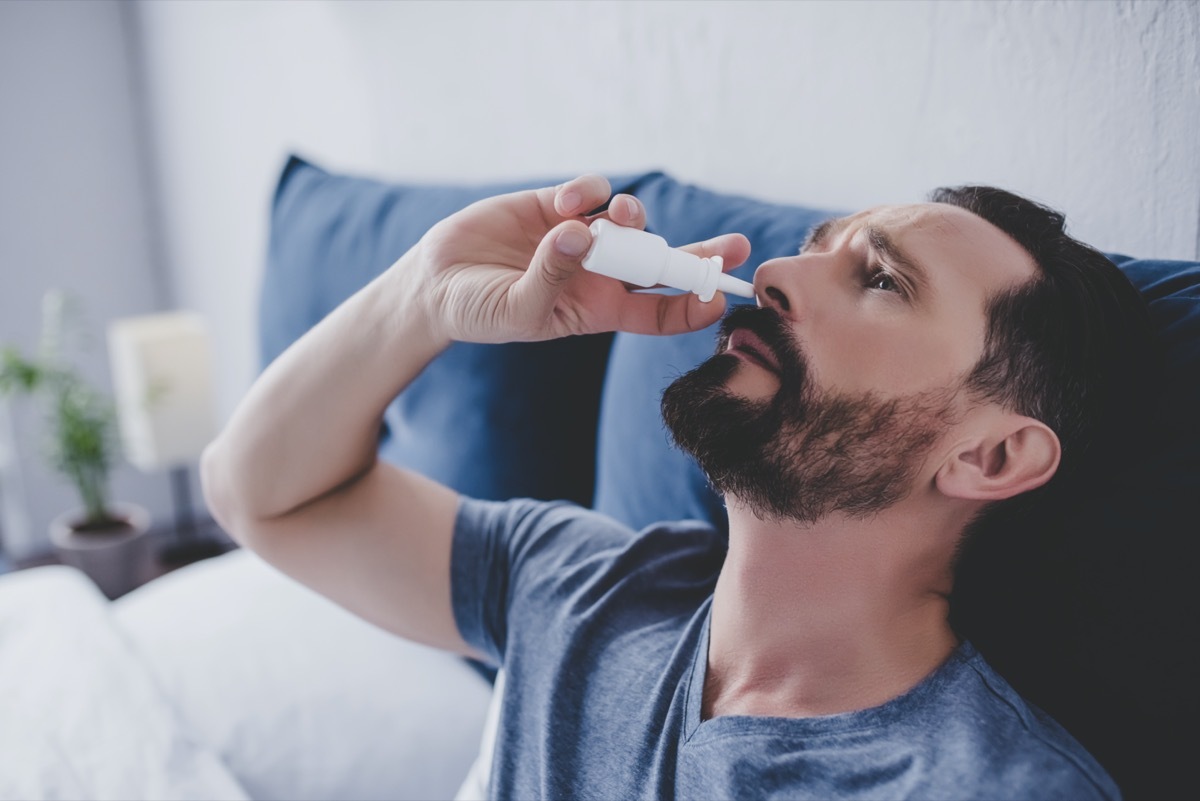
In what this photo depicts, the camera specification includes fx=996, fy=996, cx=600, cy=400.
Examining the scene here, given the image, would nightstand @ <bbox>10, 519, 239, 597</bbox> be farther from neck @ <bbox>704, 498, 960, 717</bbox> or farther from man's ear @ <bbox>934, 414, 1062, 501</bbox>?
man's ear @ <bbox>934, 414, 1062, 501</bbox>

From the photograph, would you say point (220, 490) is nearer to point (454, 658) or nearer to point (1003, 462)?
point (454, 658)

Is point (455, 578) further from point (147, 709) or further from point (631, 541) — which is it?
point (147, 709)

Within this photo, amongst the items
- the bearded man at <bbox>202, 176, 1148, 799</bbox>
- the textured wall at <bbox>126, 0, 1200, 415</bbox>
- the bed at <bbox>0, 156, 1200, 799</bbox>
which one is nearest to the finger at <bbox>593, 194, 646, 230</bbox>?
the bearded man at <bbox>202, 176, 1148, 799</bbox>

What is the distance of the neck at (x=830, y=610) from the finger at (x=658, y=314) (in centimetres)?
18

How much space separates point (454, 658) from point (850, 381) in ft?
2.18

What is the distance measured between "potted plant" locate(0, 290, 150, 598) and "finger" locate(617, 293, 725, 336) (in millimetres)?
1718

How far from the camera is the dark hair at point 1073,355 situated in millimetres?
768

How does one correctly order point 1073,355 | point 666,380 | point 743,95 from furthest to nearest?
point 743,95 → point 666,380 → point 1073,355

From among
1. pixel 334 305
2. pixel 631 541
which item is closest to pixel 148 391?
pixel 334 305

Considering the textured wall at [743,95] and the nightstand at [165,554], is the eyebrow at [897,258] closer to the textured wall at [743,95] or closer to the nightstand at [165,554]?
the textured wall at [743,95]

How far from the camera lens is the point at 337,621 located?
4.06 feet

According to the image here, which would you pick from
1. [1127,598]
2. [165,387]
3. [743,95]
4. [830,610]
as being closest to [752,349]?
[830,610]

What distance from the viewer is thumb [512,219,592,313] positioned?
75 cm

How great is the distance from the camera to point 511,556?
106 cm
